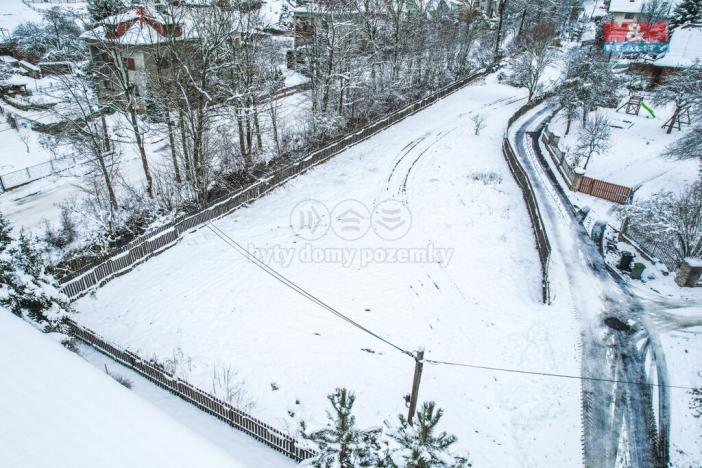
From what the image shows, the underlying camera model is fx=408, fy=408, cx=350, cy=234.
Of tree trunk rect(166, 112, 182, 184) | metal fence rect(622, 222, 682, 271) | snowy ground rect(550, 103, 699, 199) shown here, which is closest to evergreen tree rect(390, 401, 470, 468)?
metal fence rect(622, 222, 682, 271)

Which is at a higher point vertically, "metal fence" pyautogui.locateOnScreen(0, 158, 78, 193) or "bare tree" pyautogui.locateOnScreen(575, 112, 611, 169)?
"bare tree" pyautogui.locateOnScreen(575, 112, 611, 169)

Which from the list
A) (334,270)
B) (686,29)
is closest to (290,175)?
(334,270)

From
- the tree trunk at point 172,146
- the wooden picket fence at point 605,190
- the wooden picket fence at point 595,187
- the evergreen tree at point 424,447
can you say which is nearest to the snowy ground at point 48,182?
the tree trunk at point 172,146

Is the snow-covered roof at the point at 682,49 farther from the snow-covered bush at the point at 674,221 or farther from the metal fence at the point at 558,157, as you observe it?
the snow-covered bush at the point at 674,221

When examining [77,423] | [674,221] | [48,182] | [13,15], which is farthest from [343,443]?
[13,15]

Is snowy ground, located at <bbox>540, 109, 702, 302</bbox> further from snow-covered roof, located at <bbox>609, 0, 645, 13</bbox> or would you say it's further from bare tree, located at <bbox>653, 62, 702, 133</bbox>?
snow-covered roof, located at <bbox>609, 0, 645, 13</bbox>
